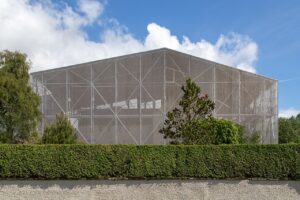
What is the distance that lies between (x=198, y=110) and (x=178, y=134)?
4.54 feet

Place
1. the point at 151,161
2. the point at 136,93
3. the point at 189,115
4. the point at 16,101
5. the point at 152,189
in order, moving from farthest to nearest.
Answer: the point at 136,93 < the point at 16,101 < the point at 189,115 < the point at 151,161 < the point at 152,189

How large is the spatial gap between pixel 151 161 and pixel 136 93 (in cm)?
1268

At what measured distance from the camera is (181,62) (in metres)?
26.1

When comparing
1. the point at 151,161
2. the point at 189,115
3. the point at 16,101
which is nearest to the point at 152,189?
the point at 151,161

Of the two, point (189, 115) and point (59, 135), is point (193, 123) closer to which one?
point (189, 115)

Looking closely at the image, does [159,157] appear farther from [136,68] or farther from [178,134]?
[136,68]

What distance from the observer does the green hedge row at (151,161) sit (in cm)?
1292

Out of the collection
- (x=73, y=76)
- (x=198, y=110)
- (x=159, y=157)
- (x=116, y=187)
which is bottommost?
(x=116, y=187)

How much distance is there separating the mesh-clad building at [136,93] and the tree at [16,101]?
19.6ft

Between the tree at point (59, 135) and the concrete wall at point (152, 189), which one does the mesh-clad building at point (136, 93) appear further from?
the concrete wall at point (152, 189)

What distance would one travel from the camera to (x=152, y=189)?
12914mm

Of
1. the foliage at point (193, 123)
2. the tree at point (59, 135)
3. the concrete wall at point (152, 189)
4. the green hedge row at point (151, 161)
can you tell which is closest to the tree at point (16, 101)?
the tree at point (59, 135)

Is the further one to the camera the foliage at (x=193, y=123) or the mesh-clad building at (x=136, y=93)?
the mesh-clad building at (x=136, y=93)

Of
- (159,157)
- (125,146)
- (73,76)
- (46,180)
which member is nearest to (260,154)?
(159,157)
